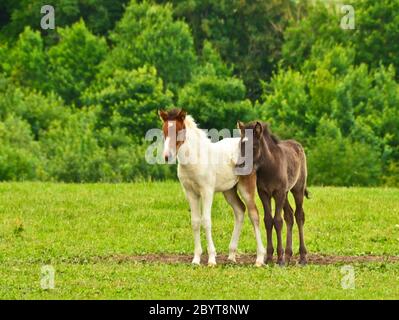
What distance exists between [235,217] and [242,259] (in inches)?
30.2

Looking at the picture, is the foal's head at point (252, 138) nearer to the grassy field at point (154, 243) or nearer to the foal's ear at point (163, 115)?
the foal's ear at point (163, 115)

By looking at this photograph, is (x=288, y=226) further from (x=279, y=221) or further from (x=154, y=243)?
(x=154, y=243)

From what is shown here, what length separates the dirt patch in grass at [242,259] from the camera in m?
19.2

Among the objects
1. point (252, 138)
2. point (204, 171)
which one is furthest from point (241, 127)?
point (204, 171)

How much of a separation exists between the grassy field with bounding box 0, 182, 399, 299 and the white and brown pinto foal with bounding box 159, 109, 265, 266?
79 cm

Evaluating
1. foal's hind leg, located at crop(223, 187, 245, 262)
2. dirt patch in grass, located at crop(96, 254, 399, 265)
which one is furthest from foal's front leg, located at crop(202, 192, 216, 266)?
foal's hind leg, located at crop(223, 187, 245, 262)

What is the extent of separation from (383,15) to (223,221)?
4910 centimetres

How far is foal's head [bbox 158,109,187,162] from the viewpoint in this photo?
1750 cm

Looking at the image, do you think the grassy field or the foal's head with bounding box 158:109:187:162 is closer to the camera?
the grassy field

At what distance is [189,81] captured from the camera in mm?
72375

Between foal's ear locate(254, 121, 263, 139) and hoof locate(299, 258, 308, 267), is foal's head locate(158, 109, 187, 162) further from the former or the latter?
hoof locate(299, 258, 308, 267)

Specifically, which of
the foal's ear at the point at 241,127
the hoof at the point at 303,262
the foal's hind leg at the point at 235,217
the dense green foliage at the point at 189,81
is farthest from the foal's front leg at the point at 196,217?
the dense green foliage at the point at 189,81
